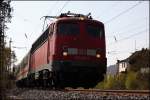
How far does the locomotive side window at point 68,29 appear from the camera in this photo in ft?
70.2

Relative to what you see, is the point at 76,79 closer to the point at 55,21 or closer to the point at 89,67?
the point at 89,67

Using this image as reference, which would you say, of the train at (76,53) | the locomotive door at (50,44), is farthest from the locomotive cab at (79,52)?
the locomotive door at (50,44)

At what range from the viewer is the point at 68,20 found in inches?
846

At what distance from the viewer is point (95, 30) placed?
21969 mm

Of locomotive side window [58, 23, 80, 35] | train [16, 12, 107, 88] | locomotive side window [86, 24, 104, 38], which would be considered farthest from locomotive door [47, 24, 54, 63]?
locomotive side window [86, 24, 104, 38]

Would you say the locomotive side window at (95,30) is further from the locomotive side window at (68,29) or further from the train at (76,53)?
the locomotive side window at (68,29)

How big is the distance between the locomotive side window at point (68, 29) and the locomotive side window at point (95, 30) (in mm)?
583

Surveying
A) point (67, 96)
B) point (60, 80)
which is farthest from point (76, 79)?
point (67, 96)

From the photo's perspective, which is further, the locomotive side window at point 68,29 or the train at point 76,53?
the locomotive side window at point 68,29

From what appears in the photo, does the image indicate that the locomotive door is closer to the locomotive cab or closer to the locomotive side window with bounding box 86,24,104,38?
the locomotive cab

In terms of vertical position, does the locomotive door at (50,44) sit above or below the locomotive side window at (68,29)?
below

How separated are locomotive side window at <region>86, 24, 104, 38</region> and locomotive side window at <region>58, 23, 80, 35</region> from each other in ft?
1.91

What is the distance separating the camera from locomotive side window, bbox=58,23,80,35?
2141cm

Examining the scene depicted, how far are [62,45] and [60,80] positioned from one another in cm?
174
